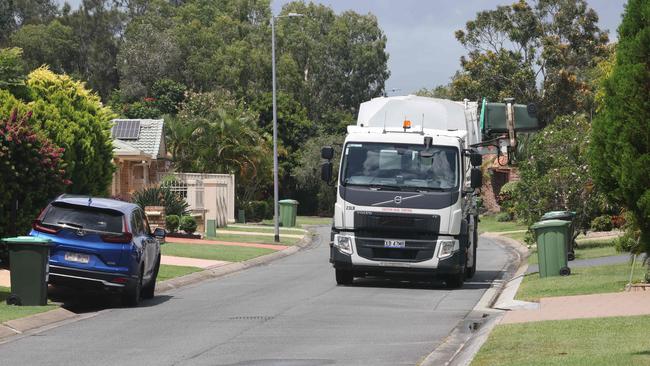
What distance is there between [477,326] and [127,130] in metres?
42.8

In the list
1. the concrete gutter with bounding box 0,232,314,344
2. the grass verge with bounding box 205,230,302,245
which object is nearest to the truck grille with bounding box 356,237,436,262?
the concrete gutter with bounding box 0,232,314,344

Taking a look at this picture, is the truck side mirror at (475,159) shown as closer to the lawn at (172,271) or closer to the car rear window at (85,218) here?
the lawn at (172,271)

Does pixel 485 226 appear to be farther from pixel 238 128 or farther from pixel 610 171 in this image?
pixel 610 171

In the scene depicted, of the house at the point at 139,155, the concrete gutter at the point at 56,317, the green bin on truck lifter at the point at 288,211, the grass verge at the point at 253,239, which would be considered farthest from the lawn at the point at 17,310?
the green bin on truck lifter at the point at 288,211

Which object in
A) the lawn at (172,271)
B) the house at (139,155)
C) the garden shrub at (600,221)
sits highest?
the house at (139,155)

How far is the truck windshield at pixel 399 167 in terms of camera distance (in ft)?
76.6

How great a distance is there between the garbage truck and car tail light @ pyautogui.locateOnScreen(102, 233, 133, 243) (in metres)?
5.16

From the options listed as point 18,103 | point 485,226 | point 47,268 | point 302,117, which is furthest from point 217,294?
point 302,117

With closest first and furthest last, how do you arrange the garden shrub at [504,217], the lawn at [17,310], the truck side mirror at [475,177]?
the lawn at [17,310], the truck side mirror at [475,177], the garden shrub at [504,217]

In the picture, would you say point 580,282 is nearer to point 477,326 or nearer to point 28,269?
point 477,326

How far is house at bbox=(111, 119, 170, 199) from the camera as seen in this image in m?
51.1

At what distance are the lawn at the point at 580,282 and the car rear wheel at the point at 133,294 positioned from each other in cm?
631

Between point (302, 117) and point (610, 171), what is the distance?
230 feet

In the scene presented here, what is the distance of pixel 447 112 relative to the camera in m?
25.5
